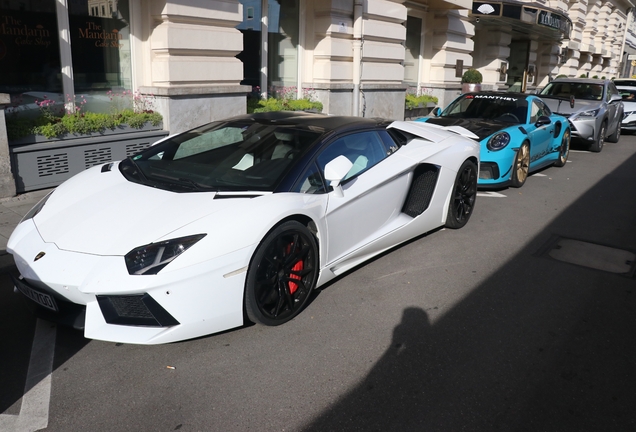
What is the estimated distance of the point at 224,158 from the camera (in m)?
4.47

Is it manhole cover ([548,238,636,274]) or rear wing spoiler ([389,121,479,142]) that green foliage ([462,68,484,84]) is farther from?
manhole cover ([548,238,636,274])

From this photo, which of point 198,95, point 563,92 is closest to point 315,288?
point 198,95

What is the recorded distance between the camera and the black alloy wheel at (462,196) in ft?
Answer: 20.0

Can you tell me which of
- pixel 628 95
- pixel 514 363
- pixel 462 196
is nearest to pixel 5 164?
pixel 462 196

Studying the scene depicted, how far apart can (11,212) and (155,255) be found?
13.7ft

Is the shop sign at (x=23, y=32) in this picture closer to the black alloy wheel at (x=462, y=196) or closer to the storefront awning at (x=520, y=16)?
the black alloy wheel at (x=462, y=196)

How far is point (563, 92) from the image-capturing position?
13.9m

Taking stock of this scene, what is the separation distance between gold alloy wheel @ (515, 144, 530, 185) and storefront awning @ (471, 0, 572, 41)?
11.7 meters

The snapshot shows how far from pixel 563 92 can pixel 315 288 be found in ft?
38.7

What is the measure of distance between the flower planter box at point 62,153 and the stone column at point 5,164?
167mm

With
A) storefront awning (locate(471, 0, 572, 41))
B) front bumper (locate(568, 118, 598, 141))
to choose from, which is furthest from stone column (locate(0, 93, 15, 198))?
storefront awning (locate(471, 0, 572, 41))

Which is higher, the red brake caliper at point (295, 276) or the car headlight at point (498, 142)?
the car headlight at point (498, 142)

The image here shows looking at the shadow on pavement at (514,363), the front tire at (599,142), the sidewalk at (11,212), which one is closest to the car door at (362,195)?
the shadow on pavement at (514,363)

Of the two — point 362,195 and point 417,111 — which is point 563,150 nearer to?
point 417,111
